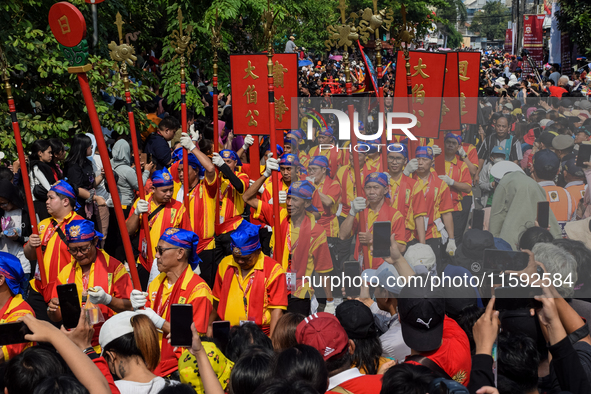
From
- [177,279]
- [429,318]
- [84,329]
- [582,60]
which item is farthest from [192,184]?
[582,60]

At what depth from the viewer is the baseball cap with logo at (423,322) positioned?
307 cm

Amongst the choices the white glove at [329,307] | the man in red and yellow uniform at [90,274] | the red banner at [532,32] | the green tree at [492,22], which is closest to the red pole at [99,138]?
the man in red and yellow uniform at [90,274]

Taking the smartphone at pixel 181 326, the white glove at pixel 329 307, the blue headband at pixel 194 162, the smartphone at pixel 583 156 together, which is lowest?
the white glove at pixel 329 307

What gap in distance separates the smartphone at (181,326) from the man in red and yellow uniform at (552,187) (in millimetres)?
3638

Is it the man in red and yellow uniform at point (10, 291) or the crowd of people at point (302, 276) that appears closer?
the crowd of people at point (302, 276)

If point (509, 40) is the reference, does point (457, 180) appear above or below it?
below

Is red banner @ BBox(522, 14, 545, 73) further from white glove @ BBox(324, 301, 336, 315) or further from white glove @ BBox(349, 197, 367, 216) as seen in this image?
white glove @ BBox(349, 197, 367, 216)

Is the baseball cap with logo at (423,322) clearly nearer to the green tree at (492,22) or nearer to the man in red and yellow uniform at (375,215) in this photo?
the man in red and yellow uniform at (375,215)

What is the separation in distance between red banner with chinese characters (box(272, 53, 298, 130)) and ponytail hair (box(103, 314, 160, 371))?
3305mm

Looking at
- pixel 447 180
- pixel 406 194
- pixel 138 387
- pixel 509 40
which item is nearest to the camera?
pixel 138 387

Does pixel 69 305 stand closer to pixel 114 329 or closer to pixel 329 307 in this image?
pixel 114 329

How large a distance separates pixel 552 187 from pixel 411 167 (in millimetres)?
1362

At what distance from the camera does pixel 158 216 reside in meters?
5.41

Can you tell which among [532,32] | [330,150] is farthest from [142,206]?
[532,32]
